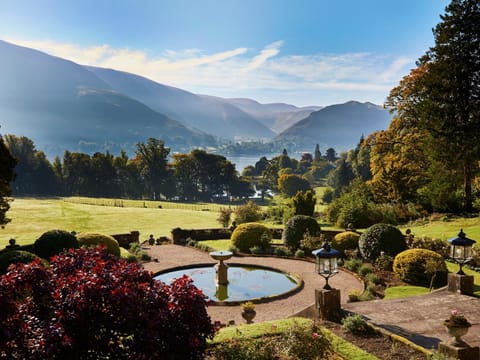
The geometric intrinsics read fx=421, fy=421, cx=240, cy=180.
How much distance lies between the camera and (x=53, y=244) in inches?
753

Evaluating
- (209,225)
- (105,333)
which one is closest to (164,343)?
(105,333)

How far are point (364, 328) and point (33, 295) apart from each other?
7229 millimetres

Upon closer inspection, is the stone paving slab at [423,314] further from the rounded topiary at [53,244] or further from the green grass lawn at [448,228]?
the rounded topiary at [53,244]

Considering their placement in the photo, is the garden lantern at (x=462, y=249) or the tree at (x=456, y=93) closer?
the garden lantern at (x=462, y=249)

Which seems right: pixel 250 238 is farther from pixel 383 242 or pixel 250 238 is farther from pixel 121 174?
pixel 121 174

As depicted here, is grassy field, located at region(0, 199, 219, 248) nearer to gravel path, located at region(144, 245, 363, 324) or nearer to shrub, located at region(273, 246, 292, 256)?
gravel path, located at region(144, 245, 363, 324)

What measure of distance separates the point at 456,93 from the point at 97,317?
31.2m

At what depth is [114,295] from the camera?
6105 mm

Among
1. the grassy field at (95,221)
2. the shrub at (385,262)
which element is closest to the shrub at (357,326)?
the shrub at (385,262)

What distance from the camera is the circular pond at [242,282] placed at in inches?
658

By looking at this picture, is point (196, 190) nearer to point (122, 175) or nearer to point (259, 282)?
point (122, 175)

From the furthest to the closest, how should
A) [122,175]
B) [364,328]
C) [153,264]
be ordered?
[122,175]
[153,264]
[364,328]

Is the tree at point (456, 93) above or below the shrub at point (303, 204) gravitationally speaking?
above

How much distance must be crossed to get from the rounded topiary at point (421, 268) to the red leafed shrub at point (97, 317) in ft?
39.6
